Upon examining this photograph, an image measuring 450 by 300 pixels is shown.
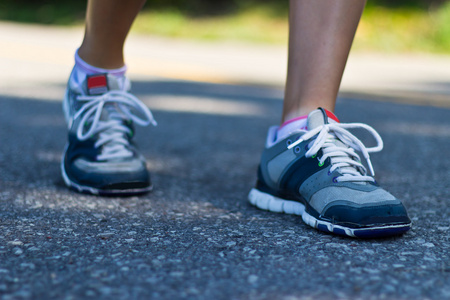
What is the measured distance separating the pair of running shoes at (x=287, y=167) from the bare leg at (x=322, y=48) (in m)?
0.07

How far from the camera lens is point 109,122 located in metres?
1.65

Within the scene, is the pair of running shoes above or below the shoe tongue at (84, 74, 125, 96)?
below

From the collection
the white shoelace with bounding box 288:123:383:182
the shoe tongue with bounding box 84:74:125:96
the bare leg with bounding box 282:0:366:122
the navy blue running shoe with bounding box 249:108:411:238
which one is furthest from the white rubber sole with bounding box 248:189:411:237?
the shoe tongue with bounding box 84:74:125:96

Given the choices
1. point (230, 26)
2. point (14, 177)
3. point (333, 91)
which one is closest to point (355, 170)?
point (333, 91)

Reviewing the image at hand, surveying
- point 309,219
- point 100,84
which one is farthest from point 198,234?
point 100,84

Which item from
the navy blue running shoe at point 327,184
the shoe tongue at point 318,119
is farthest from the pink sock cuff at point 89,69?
the shoe tongue at point 318,119

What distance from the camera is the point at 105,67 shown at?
1.69 m

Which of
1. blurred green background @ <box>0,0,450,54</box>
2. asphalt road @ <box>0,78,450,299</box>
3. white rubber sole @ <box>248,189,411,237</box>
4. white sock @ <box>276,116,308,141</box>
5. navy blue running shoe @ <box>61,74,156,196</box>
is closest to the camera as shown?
asphalt road @ <box>0,78,450,299</box>

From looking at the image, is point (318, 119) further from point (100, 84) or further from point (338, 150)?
point (100, 84)

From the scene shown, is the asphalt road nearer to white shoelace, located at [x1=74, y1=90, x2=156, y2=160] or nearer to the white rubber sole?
the white rubber sole

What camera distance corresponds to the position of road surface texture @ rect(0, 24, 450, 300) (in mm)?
977

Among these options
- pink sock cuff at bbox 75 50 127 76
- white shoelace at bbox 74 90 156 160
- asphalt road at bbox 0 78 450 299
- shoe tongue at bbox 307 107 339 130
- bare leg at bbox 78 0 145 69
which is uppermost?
bare leg at bbox 78 0 145 69

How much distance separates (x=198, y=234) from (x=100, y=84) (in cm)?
63

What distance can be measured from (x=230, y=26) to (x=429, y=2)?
12.7 feet
